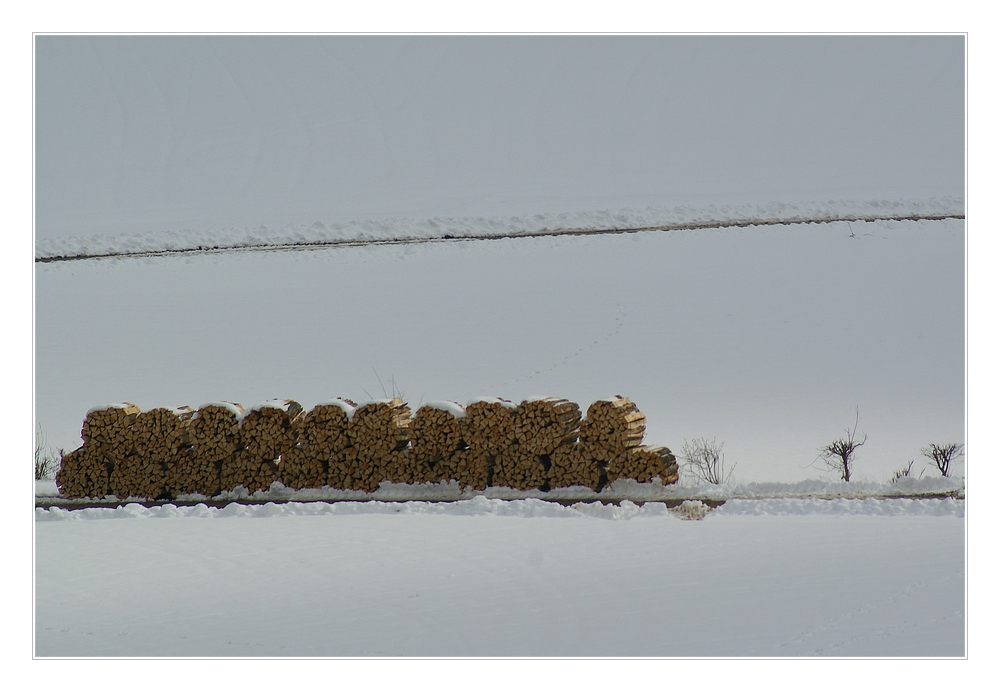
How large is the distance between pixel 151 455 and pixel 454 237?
31.8 ft

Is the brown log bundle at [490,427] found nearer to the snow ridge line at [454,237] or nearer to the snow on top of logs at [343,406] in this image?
the snow on top of logs at [343,406]

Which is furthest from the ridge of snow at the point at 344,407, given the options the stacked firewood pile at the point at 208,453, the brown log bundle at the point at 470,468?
the brown log bundle at the point at 470,468

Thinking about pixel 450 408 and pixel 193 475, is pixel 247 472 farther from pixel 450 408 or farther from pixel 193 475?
pixel 450 408

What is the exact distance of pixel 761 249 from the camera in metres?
18.1

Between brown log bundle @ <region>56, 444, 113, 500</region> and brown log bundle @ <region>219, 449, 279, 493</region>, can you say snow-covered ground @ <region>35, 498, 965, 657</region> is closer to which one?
brown log bundle @ <region>219, 449, 279, 493</region>

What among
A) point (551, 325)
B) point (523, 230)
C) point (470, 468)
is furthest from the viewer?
point (523, 230)

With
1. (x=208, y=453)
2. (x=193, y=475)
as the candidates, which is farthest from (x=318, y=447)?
(x=193, y=475)

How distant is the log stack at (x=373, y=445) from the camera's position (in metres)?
9.55

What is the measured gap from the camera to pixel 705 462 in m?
11.7

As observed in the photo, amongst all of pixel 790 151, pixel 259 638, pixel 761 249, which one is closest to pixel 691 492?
pixel 259 638

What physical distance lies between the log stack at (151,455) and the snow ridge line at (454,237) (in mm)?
8699

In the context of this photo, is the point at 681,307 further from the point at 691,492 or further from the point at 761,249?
the point at 691,492

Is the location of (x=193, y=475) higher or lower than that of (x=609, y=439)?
lower

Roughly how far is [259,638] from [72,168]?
1651 centimetres
